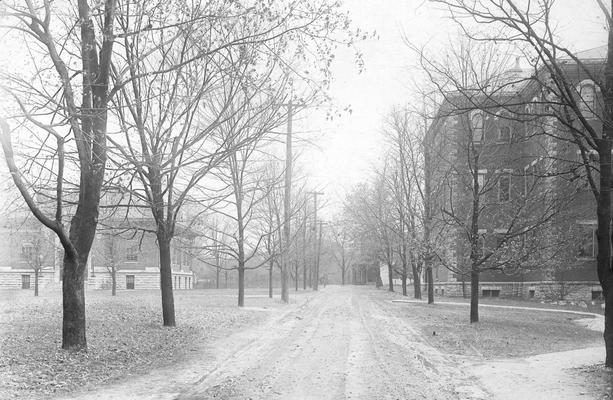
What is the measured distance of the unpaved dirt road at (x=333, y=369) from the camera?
296 inches

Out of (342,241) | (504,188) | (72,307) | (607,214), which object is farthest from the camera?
(342,241)

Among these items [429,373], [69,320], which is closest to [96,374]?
[69,320]

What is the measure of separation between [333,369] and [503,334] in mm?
7213

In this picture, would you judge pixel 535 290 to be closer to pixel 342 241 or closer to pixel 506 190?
pixel 506 190

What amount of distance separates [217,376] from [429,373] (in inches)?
137

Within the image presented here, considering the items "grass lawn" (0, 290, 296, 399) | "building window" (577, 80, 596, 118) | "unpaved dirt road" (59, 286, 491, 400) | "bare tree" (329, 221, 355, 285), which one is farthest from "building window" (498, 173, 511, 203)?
"bare tree" (329, 221, 355, 285)

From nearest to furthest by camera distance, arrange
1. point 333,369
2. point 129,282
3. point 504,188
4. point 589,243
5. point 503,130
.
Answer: point 333,369 < point 504,188 < point 503,130 < point 589,243 < point 129,282

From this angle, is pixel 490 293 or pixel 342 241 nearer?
pixel 490 293

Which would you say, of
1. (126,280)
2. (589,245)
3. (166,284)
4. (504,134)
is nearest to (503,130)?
(504,134)

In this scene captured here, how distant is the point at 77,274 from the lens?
32.6 feet

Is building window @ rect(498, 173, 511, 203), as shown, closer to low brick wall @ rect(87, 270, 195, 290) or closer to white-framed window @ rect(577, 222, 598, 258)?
white-framed window @ rect(577, 222, 598, 258)

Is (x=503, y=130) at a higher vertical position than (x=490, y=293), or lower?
higher

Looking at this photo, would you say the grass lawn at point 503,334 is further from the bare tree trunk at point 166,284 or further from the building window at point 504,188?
the bare tree trunk at point 166,284

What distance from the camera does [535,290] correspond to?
99.5 ft
